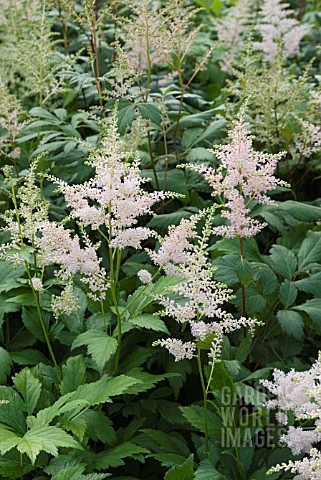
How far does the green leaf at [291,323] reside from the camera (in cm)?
249

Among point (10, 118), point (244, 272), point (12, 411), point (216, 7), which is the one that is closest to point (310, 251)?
point (244, 272)

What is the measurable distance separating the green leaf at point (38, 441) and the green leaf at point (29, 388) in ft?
0.66

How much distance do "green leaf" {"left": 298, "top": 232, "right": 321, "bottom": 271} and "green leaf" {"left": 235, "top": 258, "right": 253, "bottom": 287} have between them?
1.32 feet

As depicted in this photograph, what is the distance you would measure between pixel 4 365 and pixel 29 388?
238 mm

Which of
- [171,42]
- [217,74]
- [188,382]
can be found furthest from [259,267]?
[217,74]

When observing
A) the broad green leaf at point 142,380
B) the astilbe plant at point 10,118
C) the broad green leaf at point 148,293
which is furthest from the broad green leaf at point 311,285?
the astilbe plant at point 10,118

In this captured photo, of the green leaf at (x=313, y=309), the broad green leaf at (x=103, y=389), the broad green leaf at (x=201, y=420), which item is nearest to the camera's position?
the broad green leaf at (x=103, y=389)

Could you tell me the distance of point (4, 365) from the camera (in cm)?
252

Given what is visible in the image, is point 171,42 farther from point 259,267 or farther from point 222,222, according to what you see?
point 259,267

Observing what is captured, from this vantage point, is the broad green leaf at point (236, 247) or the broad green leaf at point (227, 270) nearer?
the broad green leaf at point (227, 270)

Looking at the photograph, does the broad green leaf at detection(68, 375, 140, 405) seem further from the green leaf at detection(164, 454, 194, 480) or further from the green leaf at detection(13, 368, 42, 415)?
the green leaf at detection(164, 454, 194, 480)

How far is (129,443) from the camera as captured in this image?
231cm

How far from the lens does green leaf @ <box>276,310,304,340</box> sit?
249cm

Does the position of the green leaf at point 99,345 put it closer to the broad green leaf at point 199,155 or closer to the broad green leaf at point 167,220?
the broad green leaf at point 167,220
